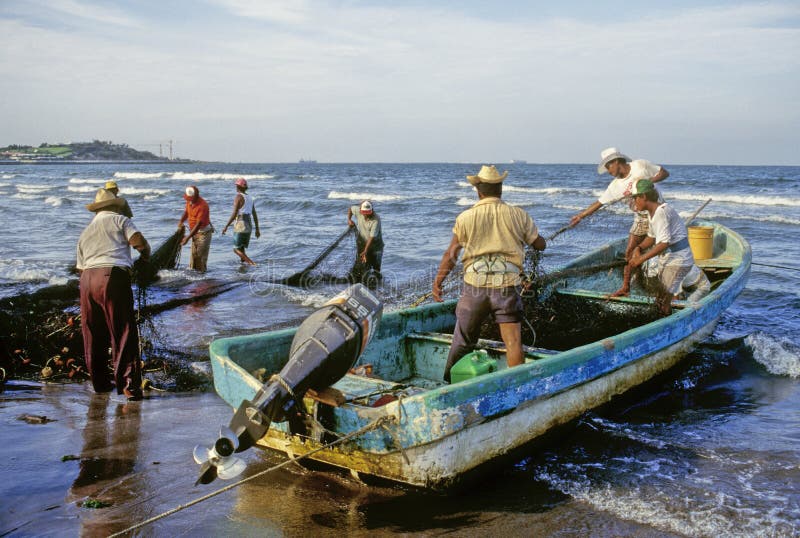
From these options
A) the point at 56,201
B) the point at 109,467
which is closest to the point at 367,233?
the point at 109,467

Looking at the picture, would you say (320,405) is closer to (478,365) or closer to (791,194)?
(478,365)

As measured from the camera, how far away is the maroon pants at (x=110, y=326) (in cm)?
566

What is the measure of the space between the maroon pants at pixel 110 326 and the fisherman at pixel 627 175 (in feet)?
17.1

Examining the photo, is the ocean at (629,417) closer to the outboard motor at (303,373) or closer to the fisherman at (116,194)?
the outboard motor at (303,373)

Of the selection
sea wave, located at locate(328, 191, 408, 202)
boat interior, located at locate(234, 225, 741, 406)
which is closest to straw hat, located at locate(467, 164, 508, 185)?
boat interior, located at locate(234, 225, 741, 406)

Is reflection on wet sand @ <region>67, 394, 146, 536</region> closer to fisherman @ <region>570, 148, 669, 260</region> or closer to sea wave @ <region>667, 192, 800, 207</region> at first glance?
fisherman @ <region>570, 148, 669, 260</region>

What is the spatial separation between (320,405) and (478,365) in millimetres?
1678

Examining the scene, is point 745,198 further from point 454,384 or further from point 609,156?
point 454,384

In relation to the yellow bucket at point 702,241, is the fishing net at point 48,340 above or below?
below

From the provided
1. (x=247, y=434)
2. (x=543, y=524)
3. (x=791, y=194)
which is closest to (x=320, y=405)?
(x=247, y=434)

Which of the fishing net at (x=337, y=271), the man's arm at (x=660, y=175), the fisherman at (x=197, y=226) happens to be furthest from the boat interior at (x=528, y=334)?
the fisherman at (x=197, y=226)

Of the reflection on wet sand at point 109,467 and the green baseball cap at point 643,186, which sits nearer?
the reflection on wet sand at point 109,467

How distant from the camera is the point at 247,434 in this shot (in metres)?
3.55

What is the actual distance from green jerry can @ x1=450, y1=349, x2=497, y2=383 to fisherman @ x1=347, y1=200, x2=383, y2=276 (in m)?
6.72
